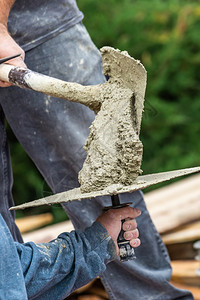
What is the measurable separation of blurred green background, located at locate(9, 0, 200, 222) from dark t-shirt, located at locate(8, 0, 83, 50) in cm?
235

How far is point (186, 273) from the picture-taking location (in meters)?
3.11

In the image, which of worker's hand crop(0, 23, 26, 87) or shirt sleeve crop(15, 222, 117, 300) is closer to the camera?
shirt sleeve crop(15, 222, 117, 300)

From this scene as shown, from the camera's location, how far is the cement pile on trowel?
187cm

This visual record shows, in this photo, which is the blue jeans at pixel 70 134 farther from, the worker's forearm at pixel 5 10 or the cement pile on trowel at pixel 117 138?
the cement pile on trowel at pixel 117 138

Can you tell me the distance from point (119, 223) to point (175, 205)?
6.29 feet

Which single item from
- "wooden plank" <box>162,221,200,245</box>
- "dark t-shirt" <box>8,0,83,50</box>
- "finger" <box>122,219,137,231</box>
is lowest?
"wooden plank" <box>162,221,200,245</box>

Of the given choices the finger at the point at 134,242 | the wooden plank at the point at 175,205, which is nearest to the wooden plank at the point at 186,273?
the wooden plank at the point at 175,205

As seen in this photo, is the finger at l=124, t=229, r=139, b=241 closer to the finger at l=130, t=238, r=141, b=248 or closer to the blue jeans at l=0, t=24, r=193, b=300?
the finger at l=130, t=238, r=141, b=248

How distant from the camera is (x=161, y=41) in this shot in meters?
5.14

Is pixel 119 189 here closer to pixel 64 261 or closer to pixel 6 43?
pixel 64 261

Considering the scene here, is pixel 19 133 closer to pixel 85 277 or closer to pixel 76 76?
pixel 76 76

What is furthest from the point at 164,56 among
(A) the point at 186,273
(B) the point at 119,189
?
(B) the point at 119,189

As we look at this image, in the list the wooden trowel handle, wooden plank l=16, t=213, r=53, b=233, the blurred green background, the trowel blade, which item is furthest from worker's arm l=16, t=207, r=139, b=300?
the blurred green background

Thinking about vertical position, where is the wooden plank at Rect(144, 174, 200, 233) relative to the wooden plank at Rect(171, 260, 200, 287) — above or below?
above
